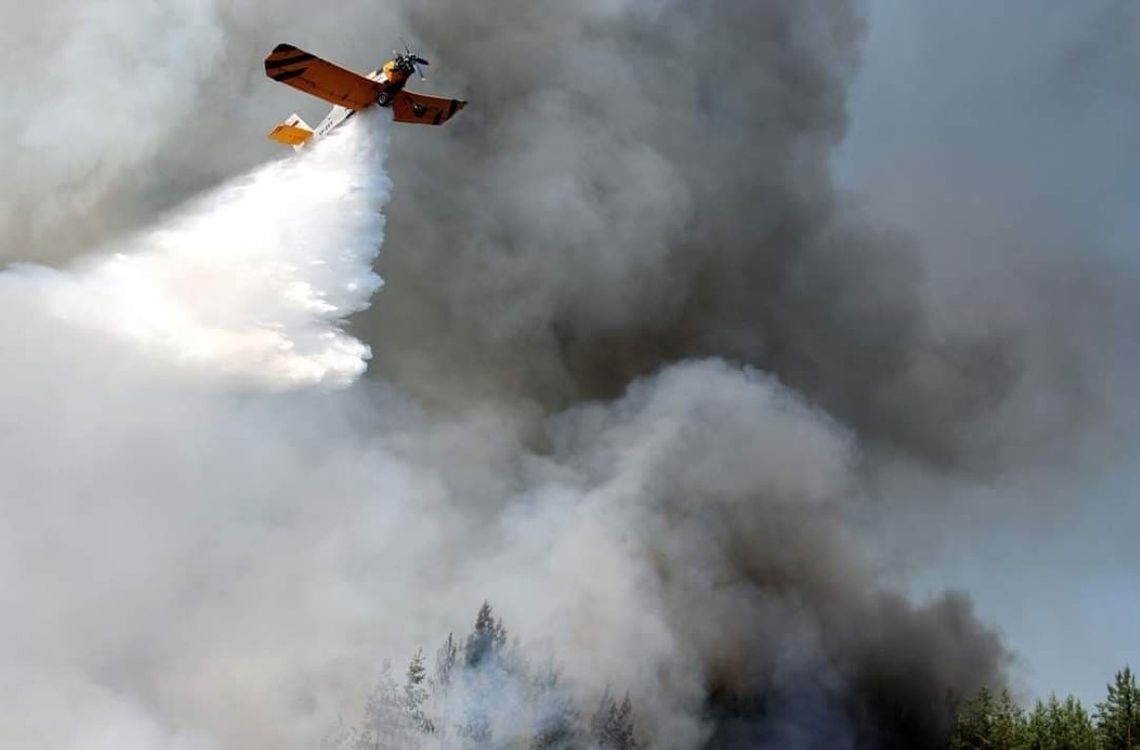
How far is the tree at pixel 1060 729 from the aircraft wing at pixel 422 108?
4812 cm

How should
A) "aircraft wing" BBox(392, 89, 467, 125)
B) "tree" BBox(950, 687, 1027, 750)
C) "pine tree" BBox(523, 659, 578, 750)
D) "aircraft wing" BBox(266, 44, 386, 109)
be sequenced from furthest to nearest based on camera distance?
"tree" BBox(950, 687, 1027, 750)
"pine tree" BBox(523, 659, 578, 750)
"aircraft wing" BBox(392, 89, 467, 125)
"aircraft wing" BBox(266, 44, 386, 109)

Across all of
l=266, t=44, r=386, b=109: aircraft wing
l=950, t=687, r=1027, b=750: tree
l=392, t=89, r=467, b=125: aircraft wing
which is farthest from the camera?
l=950, t=687, r=1027, b=750: tree

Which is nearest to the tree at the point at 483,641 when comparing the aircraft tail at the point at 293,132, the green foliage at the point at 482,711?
the green foliage at the point at 482,711

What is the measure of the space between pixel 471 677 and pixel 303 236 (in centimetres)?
2462

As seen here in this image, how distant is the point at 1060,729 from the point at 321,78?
54179 mm

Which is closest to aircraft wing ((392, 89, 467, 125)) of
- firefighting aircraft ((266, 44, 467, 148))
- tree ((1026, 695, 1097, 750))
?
firefighting aircraft ((266, 44, 467, 148))

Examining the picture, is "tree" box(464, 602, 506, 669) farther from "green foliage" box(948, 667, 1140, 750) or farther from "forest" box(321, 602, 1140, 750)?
"green foliage" box(948, 667, 1140, 750)

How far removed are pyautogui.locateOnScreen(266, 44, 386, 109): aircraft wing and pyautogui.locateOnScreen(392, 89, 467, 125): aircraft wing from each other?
1.20m

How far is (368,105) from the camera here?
4119cm

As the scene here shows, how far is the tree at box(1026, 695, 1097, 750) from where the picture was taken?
5891cm

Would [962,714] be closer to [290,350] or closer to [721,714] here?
[721,714]

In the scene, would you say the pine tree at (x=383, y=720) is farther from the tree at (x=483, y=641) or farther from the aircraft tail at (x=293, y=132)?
the aircraft tail at (x=293, y=132)

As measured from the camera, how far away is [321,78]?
39156 mm

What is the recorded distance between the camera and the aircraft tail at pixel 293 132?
144ft
